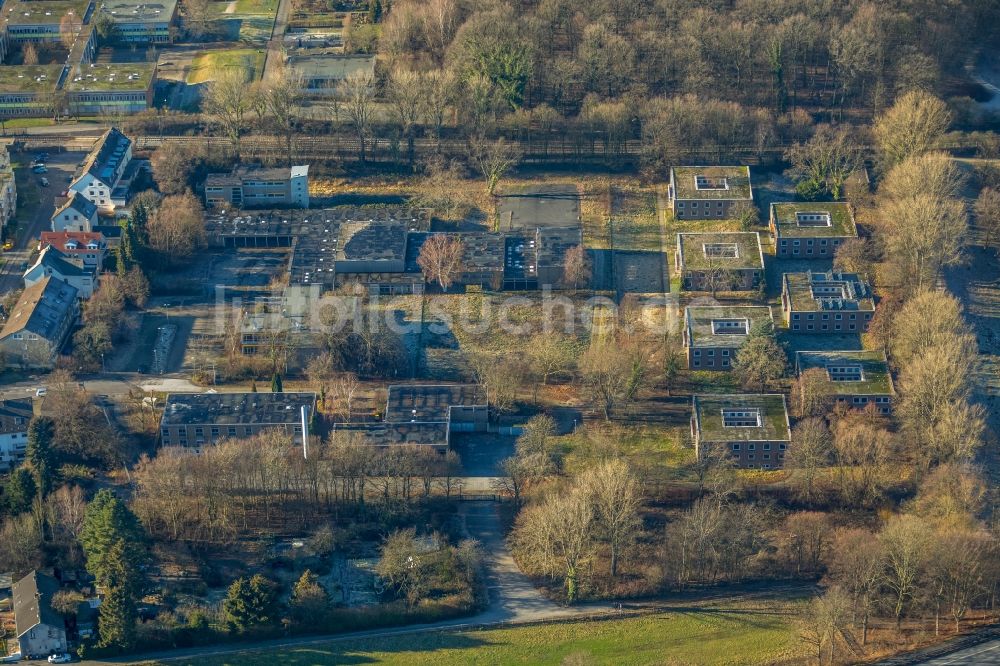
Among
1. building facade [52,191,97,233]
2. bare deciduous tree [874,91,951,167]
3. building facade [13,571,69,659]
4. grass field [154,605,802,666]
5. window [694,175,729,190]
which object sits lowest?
grass field [154,605,802,666]

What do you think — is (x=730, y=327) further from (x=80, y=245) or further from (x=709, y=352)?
(x=80, y=245)

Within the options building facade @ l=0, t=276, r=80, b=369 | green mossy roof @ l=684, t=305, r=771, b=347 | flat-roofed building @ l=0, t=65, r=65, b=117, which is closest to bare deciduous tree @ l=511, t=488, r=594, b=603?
green mossy roof @ l=684, t=305, r=771, b=347

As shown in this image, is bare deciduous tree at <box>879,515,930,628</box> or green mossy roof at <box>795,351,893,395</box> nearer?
bare deciduous tree at <box>879,515,930,628</box>

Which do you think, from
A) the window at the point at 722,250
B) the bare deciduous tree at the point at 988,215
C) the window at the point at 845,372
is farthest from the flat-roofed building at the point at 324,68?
the window at the point at 845,372

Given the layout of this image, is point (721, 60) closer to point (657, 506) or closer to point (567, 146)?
point (567, 146)

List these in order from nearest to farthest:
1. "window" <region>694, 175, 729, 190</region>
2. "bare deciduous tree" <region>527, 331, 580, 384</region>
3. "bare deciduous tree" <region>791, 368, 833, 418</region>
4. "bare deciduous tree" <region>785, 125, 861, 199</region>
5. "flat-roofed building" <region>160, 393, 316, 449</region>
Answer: "flat-roofed building" <region>160, 393, 316, 449</region>
"bare deciduous tree" <region>791, 368, 833, 418</region>
"bare deciduous tree" <region>527, 331, 580, 384</region>
"bare deciduous tree" <region>785, 125, 861, 199</region>
"window" <region>694, 175, 729, 190</region>

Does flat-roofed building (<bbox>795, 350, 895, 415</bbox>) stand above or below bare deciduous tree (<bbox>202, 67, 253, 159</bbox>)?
below

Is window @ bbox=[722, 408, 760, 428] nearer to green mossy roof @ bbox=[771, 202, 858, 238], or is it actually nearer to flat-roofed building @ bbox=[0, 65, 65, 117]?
green mossy roof @ bbox=[771, 202, 858, 238]

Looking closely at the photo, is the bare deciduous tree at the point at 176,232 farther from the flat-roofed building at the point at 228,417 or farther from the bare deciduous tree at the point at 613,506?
the bare deciduous tree at the point at 613,506
